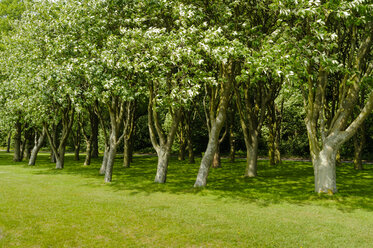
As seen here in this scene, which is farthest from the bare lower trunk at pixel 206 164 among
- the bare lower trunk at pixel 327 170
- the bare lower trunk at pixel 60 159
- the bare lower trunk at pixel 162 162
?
the bare lower trunk at pixel 60 159

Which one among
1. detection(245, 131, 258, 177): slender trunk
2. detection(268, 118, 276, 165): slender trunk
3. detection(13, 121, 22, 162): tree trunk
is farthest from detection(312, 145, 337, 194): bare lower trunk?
detection(13, 121, 22, 162): tree trunk

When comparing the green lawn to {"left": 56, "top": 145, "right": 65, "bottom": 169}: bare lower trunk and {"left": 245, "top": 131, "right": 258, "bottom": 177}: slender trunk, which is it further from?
{"left": 56, "top": 145, "right": 65, "bottom": 169}: bare lower trunk

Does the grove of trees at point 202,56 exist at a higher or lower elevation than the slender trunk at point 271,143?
higher

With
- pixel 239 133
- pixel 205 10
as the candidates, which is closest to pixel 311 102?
pixel 205 10

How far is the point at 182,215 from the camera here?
11930 mm

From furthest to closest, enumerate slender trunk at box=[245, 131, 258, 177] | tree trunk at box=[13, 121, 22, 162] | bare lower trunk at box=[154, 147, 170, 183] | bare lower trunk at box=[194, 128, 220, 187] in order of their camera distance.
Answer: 1. tree trunk at box=[13, 121, 22, 162]
2. slender trunk at box=[245, 131, 258, 177]
3. bare lower trunk at box=[154, 147, 170, 183]
4. bare lower trunk at box=[194, 128, 220, 187]

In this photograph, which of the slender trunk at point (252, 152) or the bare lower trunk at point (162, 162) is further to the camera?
the slender trunk at point (252, 152)

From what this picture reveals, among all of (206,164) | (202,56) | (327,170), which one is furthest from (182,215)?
(327,170)

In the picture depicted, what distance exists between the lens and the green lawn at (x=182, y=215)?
9.14 metres

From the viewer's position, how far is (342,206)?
13867mm

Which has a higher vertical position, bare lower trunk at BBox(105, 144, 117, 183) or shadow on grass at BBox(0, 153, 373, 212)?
bare lower trunk at BBox(105, 144, 117, 183)

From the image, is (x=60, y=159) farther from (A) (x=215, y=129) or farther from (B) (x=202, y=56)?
(B) (x=202, y=56)

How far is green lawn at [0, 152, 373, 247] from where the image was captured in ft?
30.0

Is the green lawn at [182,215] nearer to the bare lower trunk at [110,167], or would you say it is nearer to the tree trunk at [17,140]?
the bare lower trunk at [110,167]
